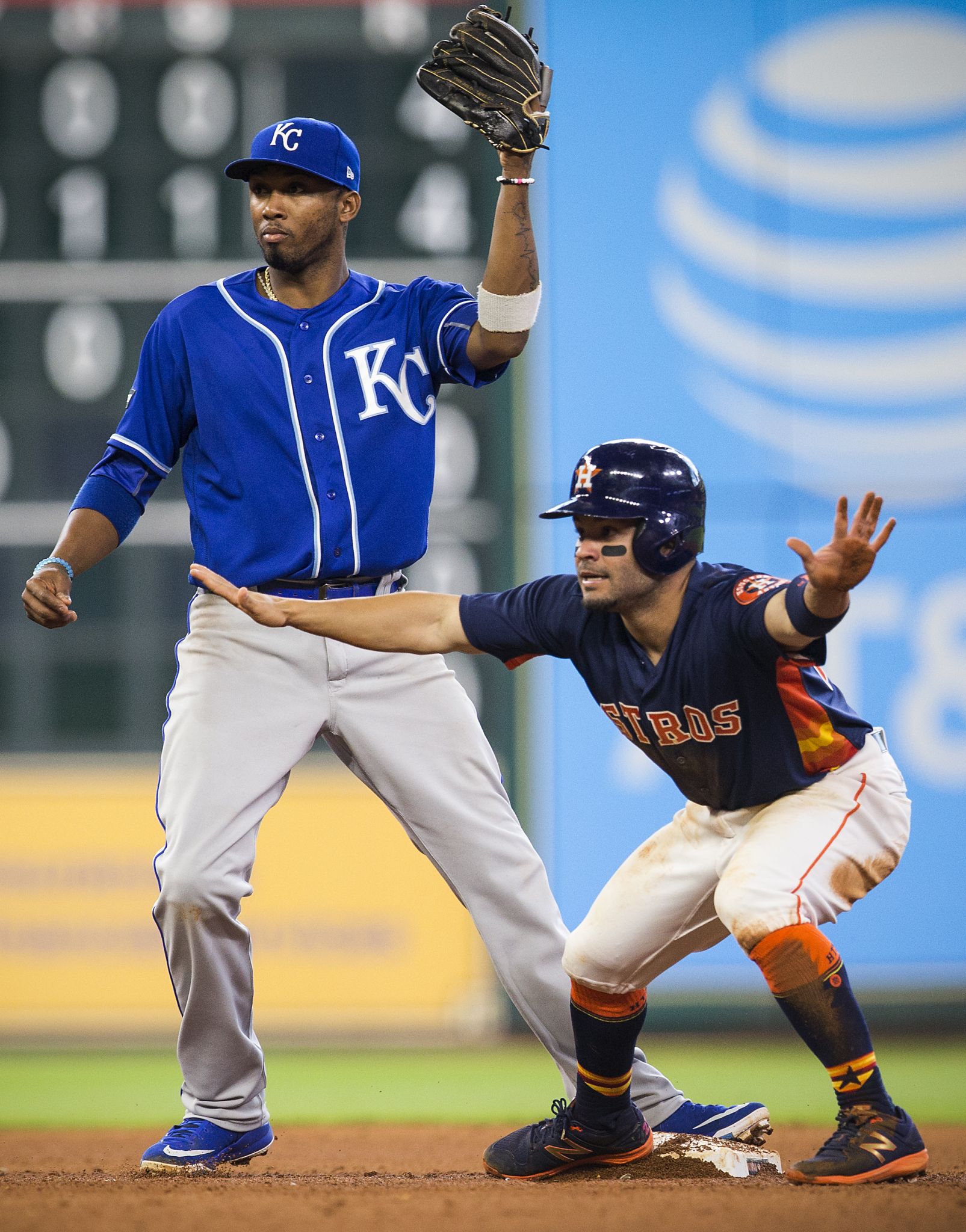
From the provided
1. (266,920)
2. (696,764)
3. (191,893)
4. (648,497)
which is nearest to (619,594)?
(648,497)

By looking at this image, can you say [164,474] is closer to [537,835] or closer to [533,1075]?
[533,1075]

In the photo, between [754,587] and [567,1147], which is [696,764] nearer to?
[754,587]

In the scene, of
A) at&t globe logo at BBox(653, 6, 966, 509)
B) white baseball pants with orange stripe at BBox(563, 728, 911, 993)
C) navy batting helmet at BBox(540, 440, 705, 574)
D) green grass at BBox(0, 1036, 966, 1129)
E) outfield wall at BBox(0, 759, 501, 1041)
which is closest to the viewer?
white baseball pants with orange stripe at BBox(563, 728, 911, 993)

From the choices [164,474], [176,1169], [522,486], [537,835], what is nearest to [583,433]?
[522,486]

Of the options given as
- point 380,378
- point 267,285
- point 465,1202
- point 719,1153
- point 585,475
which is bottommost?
point 719,1153

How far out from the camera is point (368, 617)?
11.4ft

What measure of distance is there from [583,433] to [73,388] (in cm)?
255

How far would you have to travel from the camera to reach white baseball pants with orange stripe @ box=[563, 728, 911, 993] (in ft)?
10.5

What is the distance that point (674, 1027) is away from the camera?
24.7 feet

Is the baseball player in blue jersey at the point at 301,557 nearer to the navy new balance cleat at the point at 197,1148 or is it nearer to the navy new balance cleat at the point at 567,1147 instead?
the navy new balance cleat at the point at 197,1148

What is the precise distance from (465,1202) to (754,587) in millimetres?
1372

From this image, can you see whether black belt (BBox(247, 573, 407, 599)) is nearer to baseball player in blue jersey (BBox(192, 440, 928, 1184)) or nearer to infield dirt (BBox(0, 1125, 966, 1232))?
baseball player in blue jersey (BBox(192, 440, 928, 1184))

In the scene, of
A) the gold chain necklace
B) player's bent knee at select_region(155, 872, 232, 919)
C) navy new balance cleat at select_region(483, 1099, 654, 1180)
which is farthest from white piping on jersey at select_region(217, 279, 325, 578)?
navy new balance cleat at select_region(483, 1099, 654, 1180)

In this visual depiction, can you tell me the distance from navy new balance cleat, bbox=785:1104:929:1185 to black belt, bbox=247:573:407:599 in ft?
5.15
